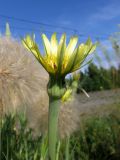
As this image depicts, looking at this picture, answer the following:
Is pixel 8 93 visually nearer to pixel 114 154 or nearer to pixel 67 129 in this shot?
pixel 67 129

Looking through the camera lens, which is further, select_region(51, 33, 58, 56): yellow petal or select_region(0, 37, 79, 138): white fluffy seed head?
select_region(0, 37, 79, 138): white fluffy seed head

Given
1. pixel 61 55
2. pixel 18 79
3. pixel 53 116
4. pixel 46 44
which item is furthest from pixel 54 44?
pixel 18 79

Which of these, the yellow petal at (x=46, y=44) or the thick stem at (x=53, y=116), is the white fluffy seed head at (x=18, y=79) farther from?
the thick stem at (x=53, y=116)

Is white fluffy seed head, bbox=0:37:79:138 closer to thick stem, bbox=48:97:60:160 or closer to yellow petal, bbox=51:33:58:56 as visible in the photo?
yellow petal, bbox=51:33:58:56

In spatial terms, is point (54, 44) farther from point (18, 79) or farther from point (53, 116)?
point (18, 79)

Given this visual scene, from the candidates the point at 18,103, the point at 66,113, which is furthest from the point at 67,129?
the point at 18,103

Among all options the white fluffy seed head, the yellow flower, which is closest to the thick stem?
the yellow flower

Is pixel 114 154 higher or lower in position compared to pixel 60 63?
lower

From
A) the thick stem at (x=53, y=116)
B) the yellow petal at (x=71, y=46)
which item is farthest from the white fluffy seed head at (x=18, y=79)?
the thick stem at (x=53, y=116)
